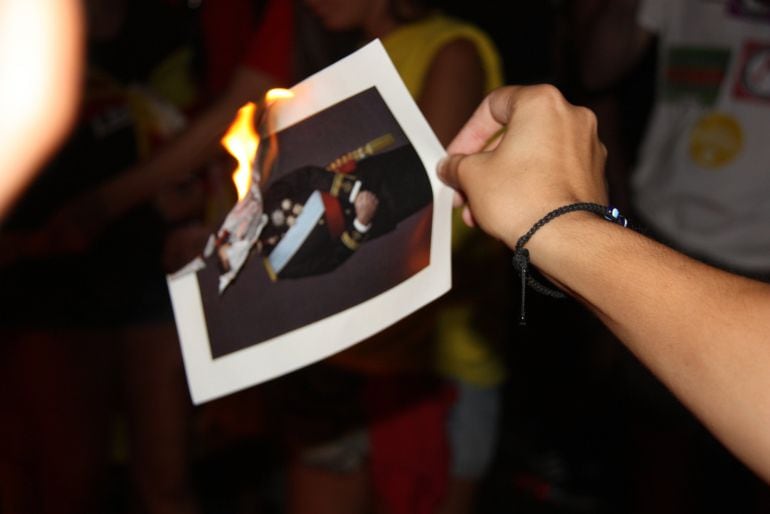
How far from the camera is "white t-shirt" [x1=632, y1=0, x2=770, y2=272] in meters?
1.72

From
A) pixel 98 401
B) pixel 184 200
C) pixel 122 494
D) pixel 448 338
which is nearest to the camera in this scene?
pixel 448 338

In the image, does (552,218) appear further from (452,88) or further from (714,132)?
(714,132)

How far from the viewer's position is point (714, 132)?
1768 millimetres

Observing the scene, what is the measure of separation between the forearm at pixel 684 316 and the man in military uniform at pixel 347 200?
26cm

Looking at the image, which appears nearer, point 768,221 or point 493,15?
point 768,221

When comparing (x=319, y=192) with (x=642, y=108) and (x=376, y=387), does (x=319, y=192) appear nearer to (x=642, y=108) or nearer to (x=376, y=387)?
(x=376, y=387)

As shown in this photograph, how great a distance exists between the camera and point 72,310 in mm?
1869

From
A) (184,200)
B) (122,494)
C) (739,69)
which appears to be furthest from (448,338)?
(122,494)

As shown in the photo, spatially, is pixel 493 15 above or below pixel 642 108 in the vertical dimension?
above

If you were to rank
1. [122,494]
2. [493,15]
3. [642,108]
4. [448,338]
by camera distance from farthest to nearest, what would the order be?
1. [122,494]
2. [642,108]
3. [493,15]
4. [448,338]

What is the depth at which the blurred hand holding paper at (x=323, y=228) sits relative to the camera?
1.03 meters

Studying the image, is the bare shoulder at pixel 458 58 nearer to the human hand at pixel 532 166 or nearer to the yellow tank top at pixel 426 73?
the yellow tank top at pixel 426 73

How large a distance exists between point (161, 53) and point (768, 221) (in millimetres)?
1292

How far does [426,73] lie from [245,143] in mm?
535
